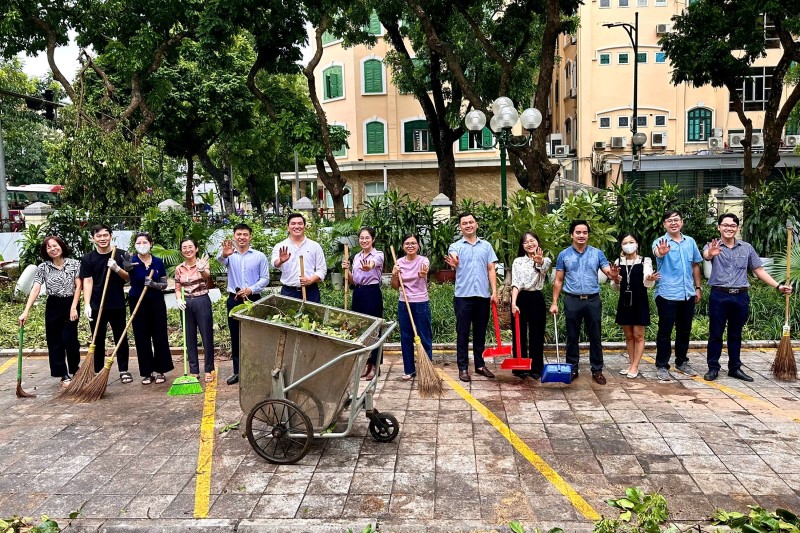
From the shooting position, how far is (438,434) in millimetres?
5715

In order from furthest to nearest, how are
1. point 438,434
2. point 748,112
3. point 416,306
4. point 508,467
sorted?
point 748,112
point 416,306
point 438,434
point 508,467

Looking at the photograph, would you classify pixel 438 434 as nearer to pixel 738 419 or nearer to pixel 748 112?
pixel 738 419

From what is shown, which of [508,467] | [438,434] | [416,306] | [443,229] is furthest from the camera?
[443,229]

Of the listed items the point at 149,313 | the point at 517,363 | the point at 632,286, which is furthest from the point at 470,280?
the point at 149,313

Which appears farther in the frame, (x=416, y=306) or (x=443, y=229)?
(x=443, y=229)

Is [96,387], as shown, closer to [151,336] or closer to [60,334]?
[151,336]

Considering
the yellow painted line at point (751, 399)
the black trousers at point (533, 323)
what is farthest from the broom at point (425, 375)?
the yellow painted line at point (751, 399)

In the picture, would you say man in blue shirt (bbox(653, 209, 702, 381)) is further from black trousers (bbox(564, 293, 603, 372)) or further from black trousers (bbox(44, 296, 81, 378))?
black trousers (bbox(44, 296, 81, 378))

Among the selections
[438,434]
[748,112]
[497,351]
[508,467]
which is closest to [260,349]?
[438,434]

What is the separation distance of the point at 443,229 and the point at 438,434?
6503 millimetres

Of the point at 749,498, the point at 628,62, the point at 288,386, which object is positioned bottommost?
the point at 749,498

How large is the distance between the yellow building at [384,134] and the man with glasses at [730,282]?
21.1 meters

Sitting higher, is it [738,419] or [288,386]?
[288,386]

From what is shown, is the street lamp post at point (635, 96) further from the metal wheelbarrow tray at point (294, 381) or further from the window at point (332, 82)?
the metal wheelbarrow tray at point (294, 381)
